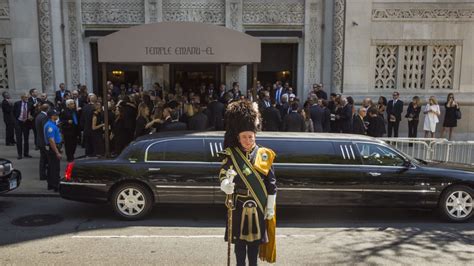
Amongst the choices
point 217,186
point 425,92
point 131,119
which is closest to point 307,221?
point 217,186

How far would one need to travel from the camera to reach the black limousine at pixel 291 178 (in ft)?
22.8

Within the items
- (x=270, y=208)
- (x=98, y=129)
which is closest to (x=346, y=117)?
(x=98, y=129)

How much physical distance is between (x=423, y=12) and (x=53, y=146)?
45.0 feet

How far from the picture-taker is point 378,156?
7113mm

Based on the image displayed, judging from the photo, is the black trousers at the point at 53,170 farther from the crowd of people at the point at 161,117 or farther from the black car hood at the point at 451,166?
the black car hood at the point at 451,166

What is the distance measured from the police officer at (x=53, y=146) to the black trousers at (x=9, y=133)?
5.50 meters

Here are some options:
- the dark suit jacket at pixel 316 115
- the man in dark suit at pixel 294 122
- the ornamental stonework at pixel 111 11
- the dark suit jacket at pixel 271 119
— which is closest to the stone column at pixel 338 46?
the dark suit jacket at pixel 316 115

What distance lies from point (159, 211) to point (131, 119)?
3.41 meters

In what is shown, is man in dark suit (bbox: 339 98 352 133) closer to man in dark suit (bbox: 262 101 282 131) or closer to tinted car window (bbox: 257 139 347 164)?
man in dark suit (bbox: 262 101 282 131)

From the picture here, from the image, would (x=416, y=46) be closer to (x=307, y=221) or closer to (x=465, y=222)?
(x=465, y=222)

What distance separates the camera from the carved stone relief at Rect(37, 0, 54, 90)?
49.7 feet

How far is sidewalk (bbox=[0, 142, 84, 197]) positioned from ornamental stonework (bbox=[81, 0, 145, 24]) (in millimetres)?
5246

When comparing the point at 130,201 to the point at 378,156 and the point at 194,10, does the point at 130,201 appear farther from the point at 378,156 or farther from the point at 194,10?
the point at 194,10

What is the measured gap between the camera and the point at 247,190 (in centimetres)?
399
